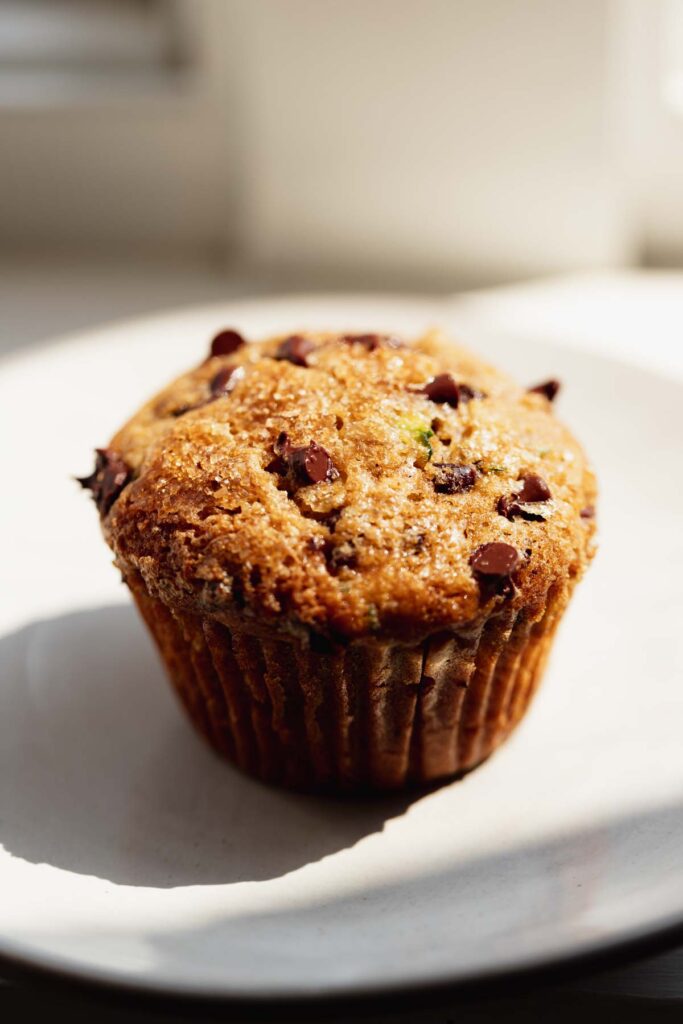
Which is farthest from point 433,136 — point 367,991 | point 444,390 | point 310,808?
point 367,991

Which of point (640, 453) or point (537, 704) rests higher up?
point (640, 453)

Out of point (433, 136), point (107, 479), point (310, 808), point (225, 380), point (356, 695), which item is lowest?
point (310, 808)

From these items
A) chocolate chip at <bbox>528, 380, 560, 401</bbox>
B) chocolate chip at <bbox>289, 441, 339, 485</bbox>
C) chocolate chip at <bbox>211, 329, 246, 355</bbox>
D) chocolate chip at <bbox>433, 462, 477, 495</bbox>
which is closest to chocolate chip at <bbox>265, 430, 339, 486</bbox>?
chocolate chip at <bbox>289, 441, 339, 485</bbox>

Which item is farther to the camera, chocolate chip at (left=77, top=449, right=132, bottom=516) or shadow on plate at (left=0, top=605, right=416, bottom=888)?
chocolate chip at (left=77, top=449, right=132, bottom=516)

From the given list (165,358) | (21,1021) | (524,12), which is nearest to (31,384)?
(165,358)

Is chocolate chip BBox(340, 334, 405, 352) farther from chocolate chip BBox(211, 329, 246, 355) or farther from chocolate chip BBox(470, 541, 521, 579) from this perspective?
chocolate chip BBox(470, 541, 521, 579)

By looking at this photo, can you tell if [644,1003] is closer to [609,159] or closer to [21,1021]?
[21,1021]

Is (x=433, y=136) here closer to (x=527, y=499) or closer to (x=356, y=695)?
(x=527, y=499)
